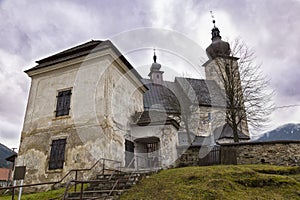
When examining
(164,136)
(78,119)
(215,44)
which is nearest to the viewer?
(78,119)

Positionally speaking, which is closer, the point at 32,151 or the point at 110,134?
the point at 110,134

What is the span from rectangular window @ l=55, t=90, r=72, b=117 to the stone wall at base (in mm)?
9764

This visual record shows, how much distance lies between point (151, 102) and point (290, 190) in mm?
21615

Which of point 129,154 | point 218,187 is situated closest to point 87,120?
point 129,154

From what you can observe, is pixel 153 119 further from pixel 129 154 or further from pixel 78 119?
pixel 78 119

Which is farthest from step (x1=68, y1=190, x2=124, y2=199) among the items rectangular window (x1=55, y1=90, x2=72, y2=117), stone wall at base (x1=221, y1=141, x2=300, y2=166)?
stone wall at base (x1=221, y1=141, x2=300, y2=166)

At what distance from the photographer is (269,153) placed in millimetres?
12852

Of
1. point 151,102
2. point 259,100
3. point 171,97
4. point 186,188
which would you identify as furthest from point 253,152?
point 151,102

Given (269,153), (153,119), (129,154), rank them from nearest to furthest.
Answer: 1. (269,153)
2. (129,154)
3. (153,119)

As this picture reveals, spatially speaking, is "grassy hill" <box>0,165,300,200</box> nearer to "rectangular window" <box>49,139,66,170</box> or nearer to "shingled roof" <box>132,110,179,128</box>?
"shingled roof" <box>132,110,179,128</box>

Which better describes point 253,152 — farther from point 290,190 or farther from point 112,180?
point 112,180

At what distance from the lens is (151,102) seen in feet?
92.2

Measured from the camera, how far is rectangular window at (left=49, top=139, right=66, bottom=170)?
11859 millimetres

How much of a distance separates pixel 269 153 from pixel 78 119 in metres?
11.0
